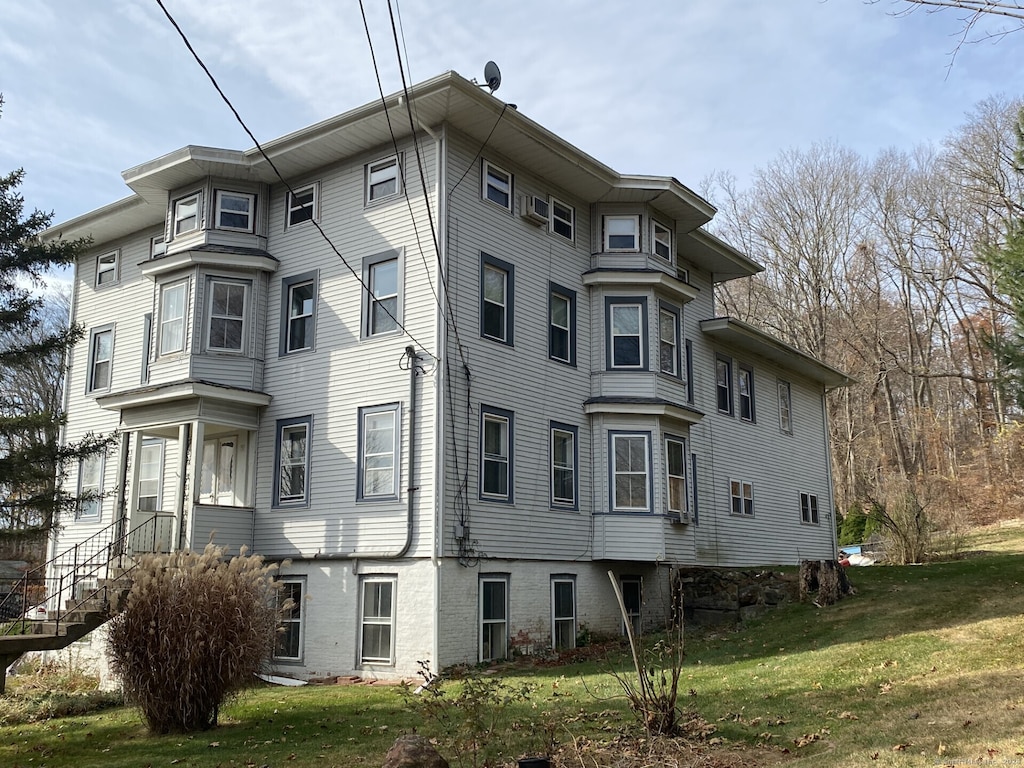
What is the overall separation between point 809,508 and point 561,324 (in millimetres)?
13232

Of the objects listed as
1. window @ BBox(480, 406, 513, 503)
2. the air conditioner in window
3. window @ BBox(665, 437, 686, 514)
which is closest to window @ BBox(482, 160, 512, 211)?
the air conditioner in window

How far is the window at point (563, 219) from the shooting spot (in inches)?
760

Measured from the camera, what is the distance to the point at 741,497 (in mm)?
24141

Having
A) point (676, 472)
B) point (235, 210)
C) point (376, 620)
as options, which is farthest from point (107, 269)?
point (676, 472)

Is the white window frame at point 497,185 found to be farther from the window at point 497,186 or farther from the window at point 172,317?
the window at point 172,317

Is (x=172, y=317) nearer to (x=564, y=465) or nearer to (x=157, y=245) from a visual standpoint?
(x=157, y=245)

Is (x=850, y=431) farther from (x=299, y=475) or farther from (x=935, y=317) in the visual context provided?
(x=299, y=475)

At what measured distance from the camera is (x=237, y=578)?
427 inches

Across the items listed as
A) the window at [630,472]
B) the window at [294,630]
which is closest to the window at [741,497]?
the window at [630,472]

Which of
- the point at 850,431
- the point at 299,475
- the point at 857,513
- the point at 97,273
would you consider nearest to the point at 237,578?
the point at 299,475

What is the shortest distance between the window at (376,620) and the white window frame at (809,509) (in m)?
16.0

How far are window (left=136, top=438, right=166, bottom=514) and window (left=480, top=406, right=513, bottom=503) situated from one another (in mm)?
7869

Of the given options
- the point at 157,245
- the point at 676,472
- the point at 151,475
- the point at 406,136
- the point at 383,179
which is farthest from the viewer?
the point at 157,245

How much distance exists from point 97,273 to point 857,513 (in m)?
28.4
